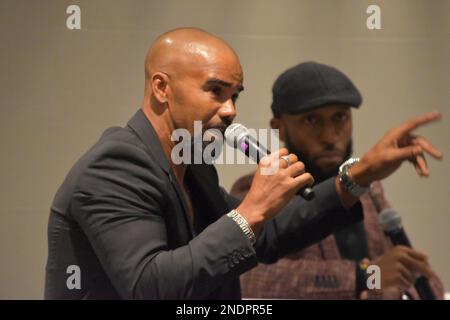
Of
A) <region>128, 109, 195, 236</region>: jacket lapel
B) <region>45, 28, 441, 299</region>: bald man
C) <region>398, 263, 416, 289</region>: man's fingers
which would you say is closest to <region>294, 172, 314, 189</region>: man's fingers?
<region>45, 28, 441, 299</region>: bald man

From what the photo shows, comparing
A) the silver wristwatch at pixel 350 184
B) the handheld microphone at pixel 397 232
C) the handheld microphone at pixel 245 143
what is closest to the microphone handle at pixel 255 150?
the handheld microphone at pixel 245 143

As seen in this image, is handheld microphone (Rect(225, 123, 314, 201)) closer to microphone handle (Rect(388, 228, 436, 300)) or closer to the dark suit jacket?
the dark suit jacket

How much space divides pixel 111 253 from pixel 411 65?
3.03 feet

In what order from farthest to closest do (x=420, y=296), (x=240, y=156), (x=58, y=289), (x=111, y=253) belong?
(x=420, y=296), (x=240, y=156), (x=58, y=289), (x=111, y=253)

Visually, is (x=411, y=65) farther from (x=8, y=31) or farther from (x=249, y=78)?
(x=8, y=31)

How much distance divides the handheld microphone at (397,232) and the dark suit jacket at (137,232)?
1.57ft

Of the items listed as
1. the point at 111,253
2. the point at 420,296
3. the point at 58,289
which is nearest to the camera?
the point at 111,253

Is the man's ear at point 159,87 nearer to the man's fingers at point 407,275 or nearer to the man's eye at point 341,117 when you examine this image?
the man's eye at point 341,117

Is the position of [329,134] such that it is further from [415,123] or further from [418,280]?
[418,280]

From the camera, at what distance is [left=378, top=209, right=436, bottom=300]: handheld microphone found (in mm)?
1603

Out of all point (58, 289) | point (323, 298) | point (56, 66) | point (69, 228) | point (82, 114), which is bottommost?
point (323, 298)

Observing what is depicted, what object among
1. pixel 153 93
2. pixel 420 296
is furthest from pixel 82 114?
pixel 420 296

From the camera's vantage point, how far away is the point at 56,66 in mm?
1516

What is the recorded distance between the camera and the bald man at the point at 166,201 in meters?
1.15
